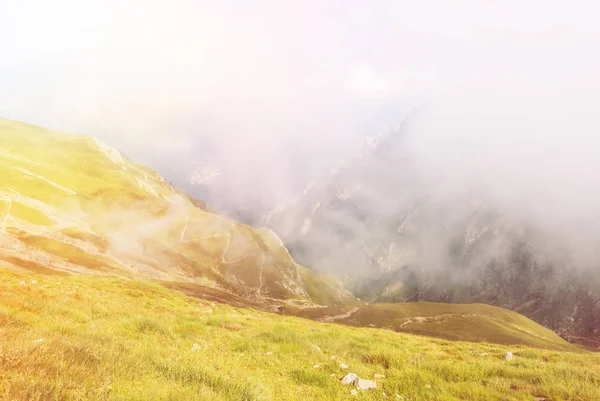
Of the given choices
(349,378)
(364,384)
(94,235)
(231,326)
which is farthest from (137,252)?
(364,384)

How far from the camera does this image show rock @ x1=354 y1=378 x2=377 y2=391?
9.65 meters

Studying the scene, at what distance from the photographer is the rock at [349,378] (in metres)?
9.95

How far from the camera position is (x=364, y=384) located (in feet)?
32.1

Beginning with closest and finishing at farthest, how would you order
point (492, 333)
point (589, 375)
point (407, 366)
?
point (589, 375) → point (407, 366) → point (492, 333)

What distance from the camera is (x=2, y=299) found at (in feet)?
43.3

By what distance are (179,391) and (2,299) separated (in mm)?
11982

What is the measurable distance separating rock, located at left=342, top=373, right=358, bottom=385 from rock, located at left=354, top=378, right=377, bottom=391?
12 centimetres

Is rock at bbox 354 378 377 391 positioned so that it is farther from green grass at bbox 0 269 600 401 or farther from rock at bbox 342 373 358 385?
green grass at bbox 0 269 600 401

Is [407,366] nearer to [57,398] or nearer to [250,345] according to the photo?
[250,345]

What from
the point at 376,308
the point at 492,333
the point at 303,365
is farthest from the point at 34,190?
the point at 492,333

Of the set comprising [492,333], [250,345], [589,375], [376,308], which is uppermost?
[589,375]

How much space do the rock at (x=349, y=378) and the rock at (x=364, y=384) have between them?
12cm

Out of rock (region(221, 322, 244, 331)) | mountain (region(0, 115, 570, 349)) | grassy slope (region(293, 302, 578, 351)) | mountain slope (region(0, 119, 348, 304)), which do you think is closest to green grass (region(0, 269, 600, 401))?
rock (region(221, 322, 244, 331))

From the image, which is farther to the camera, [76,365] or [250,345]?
[250,345]
